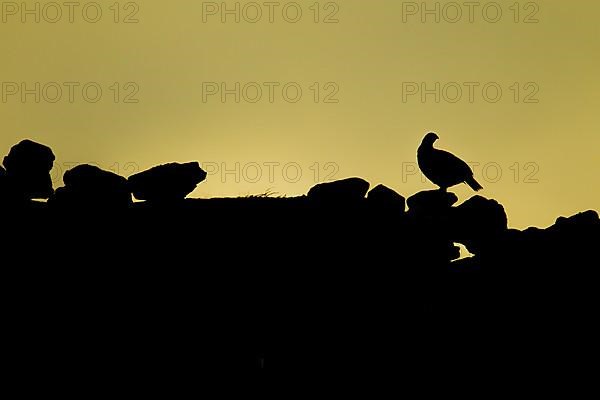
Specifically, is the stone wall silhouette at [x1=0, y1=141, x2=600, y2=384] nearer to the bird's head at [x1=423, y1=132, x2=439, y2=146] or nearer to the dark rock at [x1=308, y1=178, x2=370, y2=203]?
the dark rock at [x1=308, y1=178, x2=370, y2=203]

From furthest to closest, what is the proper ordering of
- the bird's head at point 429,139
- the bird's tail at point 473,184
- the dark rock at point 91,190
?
the bird's head at point 429,139
the bird's tail at point 473,184
the dark rock at point 91,190

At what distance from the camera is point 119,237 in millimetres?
5699

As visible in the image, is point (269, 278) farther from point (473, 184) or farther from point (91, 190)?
point (473, 184)

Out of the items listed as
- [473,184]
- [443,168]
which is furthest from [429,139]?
[473,184]

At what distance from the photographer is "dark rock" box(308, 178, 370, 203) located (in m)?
6.02

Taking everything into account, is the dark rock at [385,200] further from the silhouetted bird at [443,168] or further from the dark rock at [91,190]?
the dark rock at [91,190]

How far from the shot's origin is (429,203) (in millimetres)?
6344

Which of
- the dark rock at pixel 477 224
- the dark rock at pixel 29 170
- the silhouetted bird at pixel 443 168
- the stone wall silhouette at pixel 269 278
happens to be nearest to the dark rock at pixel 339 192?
the stone wall silhouette at pixel 269 278

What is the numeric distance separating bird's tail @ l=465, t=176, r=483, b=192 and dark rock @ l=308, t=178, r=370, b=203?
1507 mm

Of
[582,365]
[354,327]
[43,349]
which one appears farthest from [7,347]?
[582,365]

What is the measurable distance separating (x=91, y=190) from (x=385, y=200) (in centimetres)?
220

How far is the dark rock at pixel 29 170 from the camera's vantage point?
592 centimetres

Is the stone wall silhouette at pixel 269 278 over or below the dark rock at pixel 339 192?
below

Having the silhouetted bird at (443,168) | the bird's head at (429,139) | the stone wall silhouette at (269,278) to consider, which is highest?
the bird's head at (429,139)
